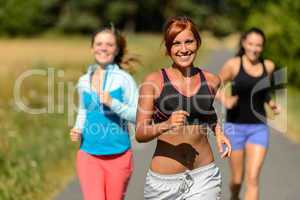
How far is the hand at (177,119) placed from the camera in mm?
4379

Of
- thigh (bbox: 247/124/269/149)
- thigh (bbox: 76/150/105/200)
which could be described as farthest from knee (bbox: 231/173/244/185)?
thigh (bbox: 76/150/105/200)

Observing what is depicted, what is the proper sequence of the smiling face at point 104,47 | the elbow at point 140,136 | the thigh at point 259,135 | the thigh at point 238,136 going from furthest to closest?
the thigh at point 238,136 → the thigh at point 259,135 → the smiling face at point 104,47 → the elbow at point 140,136

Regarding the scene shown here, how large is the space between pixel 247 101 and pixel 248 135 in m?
0.37

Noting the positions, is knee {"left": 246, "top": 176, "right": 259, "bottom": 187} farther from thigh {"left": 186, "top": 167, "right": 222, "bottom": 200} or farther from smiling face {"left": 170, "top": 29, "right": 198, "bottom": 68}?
smiling face {"left": 170, "top": 29, "right": 198, "bottom": 68}

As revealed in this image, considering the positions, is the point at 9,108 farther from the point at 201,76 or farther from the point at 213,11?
the point at 213,11

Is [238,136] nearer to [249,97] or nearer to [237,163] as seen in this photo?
[237,163]

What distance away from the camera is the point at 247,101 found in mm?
7691

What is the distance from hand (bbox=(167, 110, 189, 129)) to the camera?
4.38 meters

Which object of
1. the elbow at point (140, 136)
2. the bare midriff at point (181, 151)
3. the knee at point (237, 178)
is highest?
the elbow at point (140, 136)

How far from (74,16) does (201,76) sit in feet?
240

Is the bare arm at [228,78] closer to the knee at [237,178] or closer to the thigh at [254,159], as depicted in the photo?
the thigh at [254,159]

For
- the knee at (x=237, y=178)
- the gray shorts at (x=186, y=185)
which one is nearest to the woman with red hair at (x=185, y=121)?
the gray shorts at (x=186, y=185)

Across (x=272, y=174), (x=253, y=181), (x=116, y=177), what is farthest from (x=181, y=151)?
(x=272, y=174)

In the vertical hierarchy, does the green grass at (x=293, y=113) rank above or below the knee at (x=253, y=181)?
below
